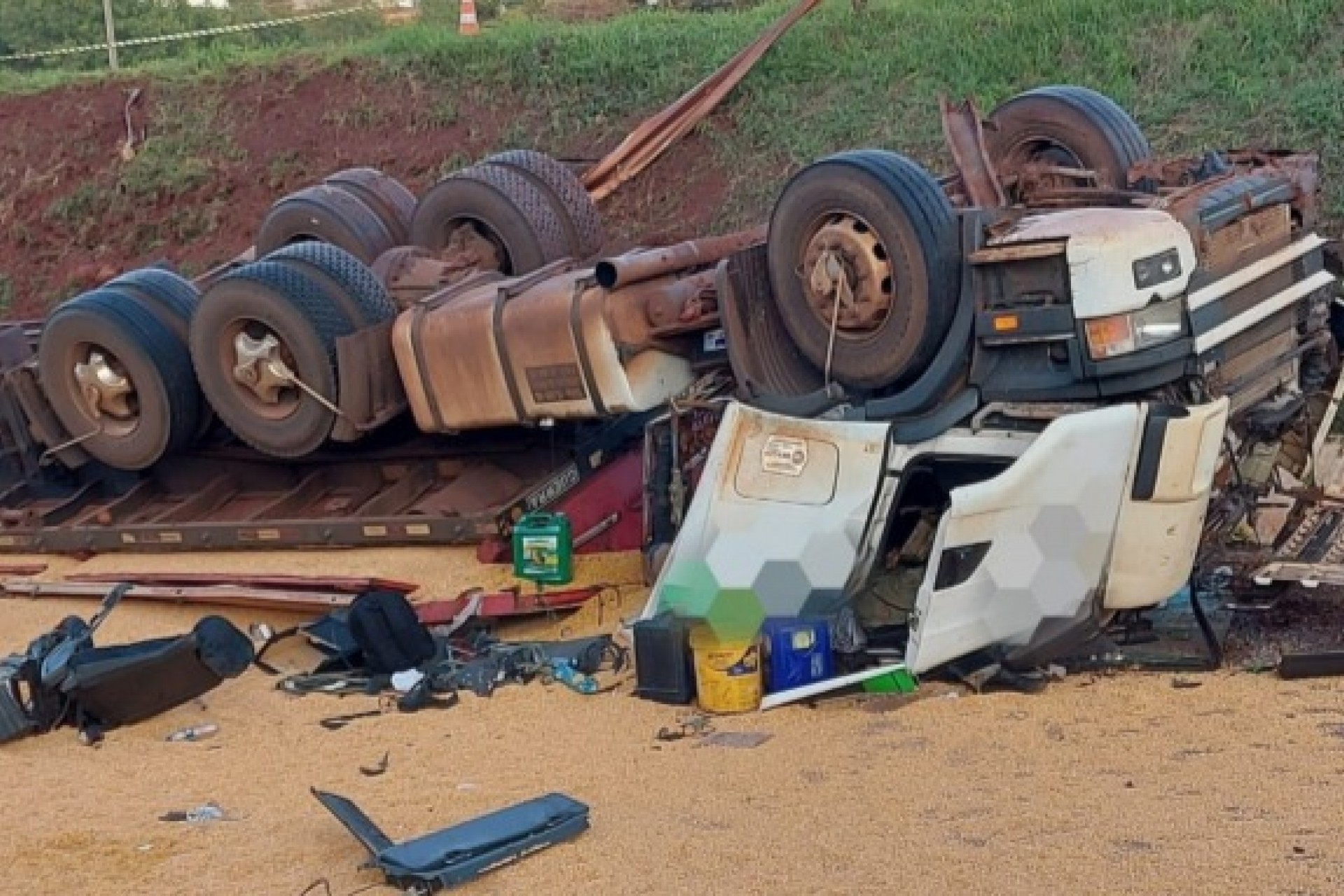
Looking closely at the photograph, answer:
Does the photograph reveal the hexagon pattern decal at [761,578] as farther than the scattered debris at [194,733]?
No

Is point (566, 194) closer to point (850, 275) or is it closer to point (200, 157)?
point (850, 275)

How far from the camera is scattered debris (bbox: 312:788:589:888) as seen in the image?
4848 millimetres

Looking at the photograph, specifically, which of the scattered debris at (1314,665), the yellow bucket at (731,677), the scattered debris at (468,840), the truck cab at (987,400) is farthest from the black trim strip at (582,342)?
the scattered debris at (1314,665)

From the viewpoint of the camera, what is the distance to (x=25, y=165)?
716 inches

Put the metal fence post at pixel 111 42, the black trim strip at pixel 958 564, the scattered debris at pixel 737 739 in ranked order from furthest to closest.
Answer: the metal fence post at pixel 111 42 < the black trim strip at pixel 958 564 < the scattered debris at pixel 737 739

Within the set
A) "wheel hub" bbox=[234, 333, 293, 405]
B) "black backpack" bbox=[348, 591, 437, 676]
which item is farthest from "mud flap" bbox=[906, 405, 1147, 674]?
"wheel hub" bbox=[234, 333, 293, 405]

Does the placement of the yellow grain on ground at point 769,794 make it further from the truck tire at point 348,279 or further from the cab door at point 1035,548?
the truck tire at point 348,279

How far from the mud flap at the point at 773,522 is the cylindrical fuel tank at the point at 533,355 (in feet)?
3.20

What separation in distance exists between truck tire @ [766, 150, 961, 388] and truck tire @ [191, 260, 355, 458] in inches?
90.4

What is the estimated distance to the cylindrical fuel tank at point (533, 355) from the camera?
7.79 metres

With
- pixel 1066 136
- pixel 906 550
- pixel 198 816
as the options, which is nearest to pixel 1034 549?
pixel 906 550

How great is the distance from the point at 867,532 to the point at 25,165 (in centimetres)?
1381

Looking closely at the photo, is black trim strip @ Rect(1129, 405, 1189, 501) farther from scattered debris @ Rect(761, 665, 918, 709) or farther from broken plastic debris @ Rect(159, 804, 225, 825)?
broken plastic debris @ Rect(159, 804, 225, 825)

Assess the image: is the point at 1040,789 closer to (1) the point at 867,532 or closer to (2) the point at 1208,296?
(1) the point at 867,532
